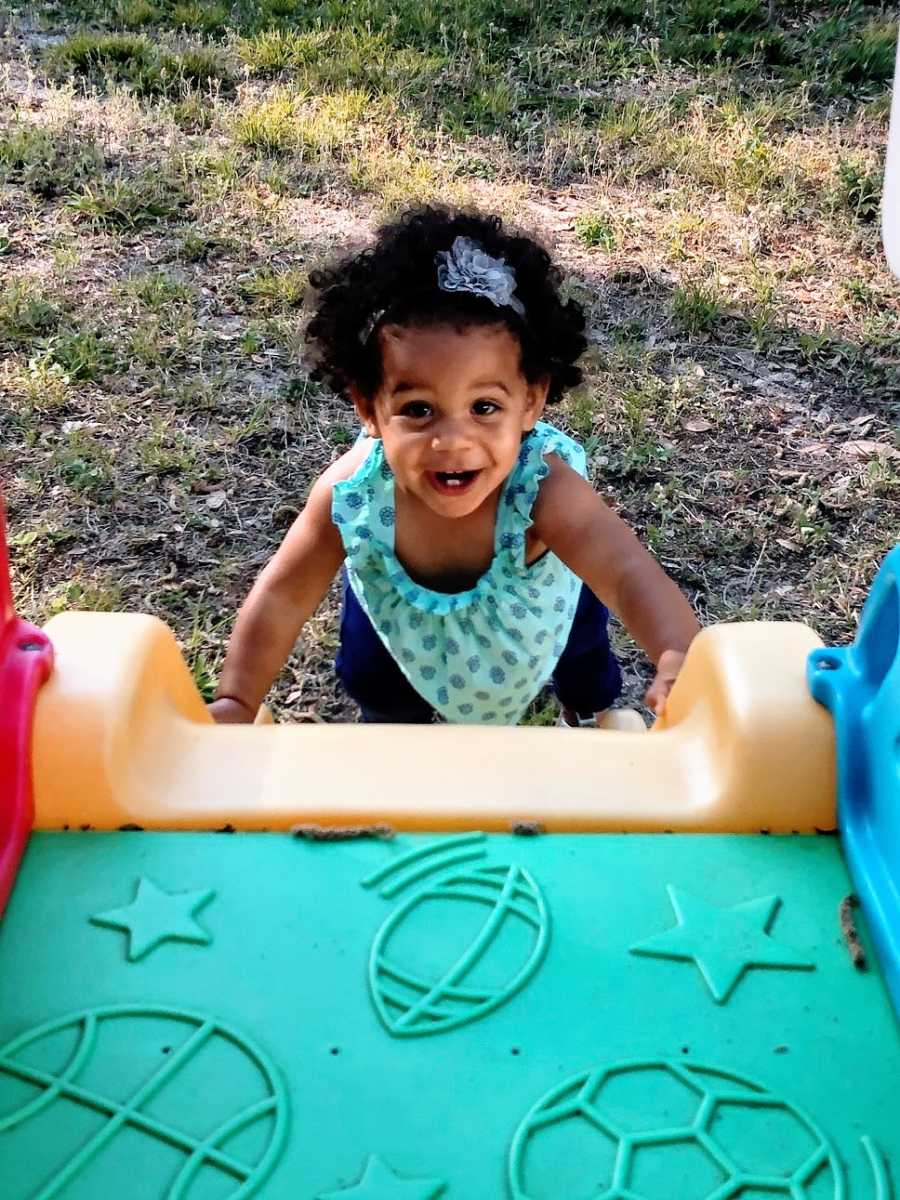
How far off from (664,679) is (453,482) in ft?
0.99

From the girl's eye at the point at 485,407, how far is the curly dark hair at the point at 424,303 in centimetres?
7

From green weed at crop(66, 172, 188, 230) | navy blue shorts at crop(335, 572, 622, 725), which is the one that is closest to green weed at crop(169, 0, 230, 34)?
green weed at crop(66, 172, 188, 230)


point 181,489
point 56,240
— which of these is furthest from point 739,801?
point 56,240

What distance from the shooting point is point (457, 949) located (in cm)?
93

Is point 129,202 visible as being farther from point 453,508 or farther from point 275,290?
point 453,508

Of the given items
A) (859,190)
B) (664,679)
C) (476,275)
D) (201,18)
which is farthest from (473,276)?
(201,18)

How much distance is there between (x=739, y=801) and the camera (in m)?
1.02

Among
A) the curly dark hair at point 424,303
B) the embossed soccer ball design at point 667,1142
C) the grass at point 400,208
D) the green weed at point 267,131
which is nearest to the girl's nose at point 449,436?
the curly dark hair at point 424,303

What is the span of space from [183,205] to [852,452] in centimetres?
158

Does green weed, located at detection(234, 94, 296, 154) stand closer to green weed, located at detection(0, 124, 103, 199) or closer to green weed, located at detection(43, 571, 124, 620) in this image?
green weed, located at detection(0, 124, 103, 199)

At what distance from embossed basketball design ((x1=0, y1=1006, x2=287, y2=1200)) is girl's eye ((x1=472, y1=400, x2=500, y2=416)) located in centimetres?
70

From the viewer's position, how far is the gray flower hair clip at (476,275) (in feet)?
4.48

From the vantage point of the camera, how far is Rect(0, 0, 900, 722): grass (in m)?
2.06

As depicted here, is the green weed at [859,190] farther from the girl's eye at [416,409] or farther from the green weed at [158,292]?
the girl's eye at [416,409]
